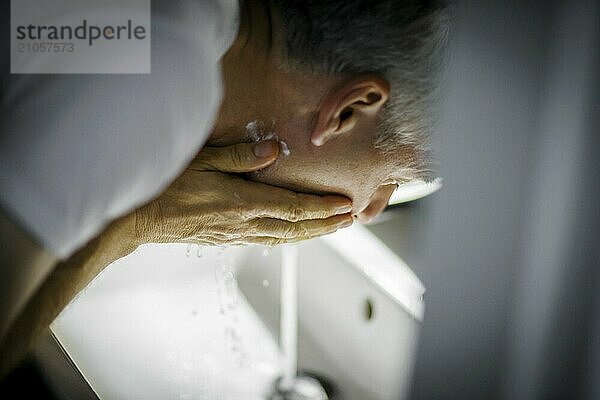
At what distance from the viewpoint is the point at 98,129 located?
521mm

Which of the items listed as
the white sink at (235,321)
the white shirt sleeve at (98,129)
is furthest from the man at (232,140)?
the white sink at (235,321)

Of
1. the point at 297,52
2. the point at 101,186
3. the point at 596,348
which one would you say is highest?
the point at 297,52

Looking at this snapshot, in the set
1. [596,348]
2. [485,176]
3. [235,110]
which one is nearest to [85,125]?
[235,110]

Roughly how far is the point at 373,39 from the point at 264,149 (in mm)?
140

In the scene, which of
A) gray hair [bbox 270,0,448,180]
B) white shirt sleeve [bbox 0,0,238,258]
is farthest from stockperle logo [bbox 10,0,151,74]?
gray hair [bbox 270,0,448,180]

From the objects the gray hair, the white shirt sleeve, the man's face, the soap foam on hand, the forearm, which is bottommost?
the forearm

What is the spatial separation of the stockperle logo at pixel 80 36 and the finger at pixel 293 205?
0.72ft

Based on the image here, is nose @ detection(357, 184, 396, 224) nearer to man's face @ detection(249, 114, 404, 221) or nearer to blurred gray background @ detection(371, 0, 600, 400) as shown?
man's face @ detection(249, 114, 404, 221)

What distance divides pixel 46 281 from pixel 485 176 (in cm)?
31

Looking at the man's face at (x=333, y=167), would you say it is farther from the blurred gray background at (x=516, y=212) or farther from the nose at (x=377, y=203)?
the blurred gray background at (x=516, y=212)

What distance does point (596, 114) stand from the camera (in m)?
0.50

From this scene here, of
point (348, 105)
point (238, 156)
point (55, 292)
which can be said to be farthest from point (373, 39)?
point (55, 292)

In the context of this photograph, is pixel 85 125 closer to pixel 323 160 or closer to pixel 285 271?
pixel 323 160

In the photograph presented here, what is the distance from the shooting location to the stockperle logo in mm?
542
